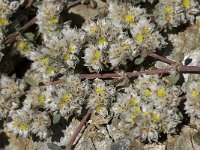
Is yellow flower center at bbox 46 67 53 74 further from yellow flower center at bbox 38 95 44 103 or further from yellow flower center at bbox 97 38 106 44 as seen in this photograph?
yellow flower center at bbox 97 38 106 44

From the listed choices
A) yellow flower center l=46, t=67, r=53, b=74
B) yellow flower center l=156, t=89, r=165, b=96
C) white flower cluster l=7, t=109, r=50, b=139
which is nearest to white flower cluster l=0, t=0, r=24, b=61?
yellow flower center l=46, t=67, r=53, b=74

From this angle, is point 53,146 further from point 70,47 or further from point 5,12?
point 5,12

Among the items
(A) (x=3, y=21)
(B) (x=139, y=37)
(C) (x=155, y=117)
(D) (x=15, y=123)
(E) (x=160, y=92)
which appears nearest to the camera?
(C) (x=155, y=117)

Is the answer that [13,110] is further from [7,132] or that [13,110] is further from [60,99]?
[60,99]

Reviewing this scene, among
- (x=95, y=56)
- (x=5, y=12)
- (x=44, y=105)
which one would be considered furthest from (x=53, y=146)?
(x=5, y=12)

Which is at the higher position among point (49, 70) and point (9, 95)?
point (49, 70)

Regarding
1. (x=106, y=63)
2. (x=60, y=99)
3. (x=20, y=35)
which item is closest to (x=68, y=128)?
(x=60, y=99)
